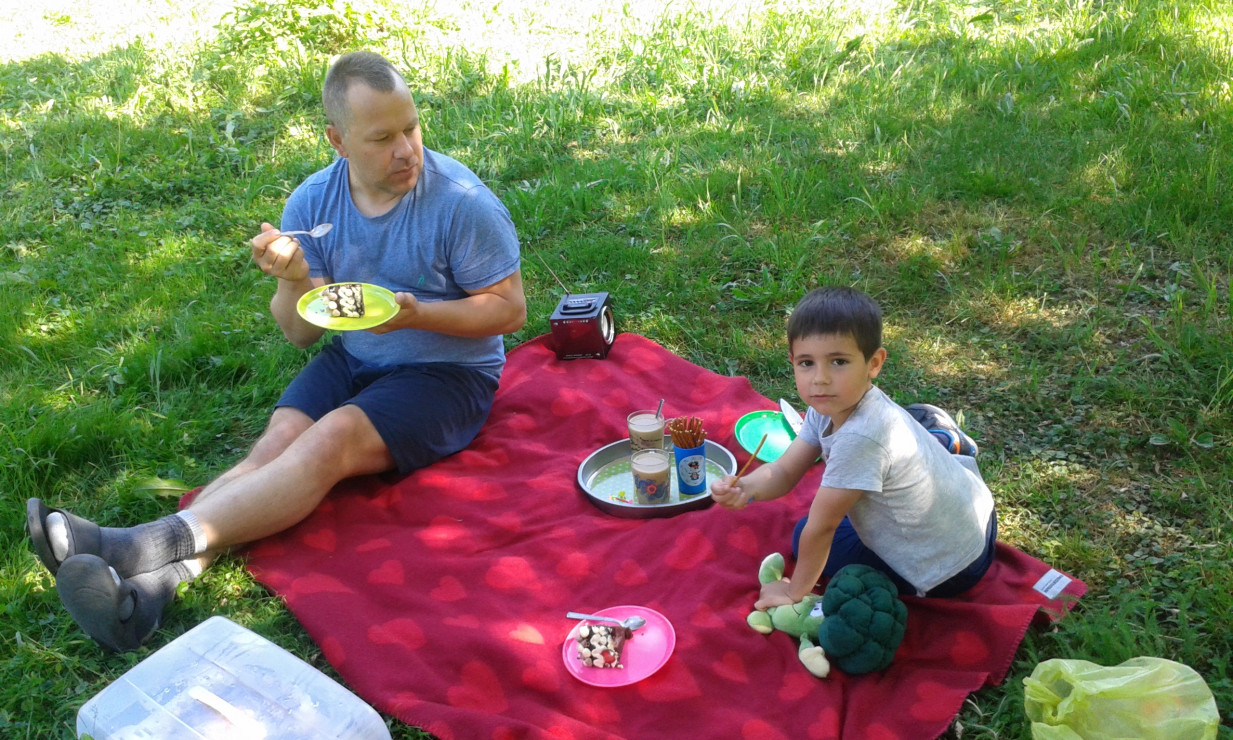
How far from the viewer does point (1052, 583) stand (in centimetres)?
278

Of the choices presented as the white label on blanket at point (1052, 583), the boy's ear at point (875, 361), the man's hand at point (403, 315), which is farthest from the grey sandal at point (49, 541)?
the white label on blanket at point (1052, 583)

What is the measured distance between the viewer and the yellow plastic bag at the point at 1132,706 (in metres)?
2.14

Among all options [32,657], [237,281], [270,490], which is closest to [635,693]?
[270,490]

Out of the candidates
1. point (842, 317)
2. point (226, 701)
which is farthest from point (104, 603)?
point (842, 317)

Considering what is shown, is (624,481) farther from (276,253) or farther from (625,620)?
(276,253)

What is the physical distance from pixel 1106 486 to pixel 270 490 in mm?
2815

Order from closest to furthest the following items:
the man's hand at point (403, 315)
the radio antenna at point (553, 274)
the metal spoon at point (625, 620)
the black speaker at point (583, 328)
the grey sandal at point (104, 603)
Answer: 1. the grey sandal at point (104, 603)
2. the metal spoon at point (625, 620)
3. the man's hand at point (403, 315)
4. the black speaker at point (583, 328)
5. the radio antenna at point (553, 274)

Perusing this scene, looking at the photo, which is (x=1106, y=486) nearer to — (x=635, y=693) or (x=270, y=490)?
(x=635, y=693)

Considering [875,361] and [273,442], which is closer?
[875,361]

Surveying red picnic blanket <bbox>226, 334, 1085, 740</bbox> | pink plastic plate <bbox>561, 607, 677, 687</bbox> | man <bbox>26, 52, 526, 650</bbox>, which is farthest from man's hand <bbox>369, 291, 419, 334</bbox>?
pink plastic plate <bbox>561, 607, 677, 687</bbox>

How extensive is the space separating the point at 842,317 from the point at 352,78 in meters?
1.85

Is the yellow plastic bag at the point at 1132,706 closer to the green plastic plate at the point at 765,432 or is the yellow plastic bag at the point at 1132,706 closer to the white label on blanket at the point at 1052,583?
the white label on blanket at the point at 1052,583

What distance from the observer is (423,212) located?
3.47m

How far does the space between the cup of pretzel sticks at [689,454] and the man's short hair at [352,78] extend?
1.54 m
